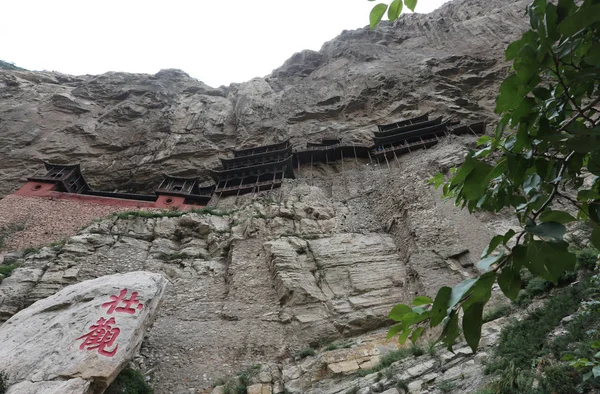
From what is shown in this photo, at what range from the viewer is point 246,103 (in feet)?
106

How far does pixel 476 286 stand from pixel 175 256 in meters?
13.3

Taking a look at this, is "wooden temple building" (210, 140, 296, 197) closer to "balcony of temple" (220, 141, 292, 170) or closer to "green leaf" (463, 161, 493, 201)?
"balcony of temple" (220, 141, 292, 170)

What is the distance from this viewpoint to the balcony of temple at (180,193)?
21361 millimetres

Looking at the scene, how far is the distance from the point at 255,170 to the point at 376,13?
22.6 m

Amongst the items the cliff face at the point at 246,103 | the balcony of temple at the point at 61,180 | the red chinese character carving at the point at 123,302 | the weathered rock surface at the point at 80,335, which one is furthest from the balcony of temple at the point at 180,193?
the red chinese character carving at the point at 123,302

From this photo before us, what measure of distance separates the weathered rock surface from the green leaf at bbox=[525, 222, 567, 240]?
7768 mm

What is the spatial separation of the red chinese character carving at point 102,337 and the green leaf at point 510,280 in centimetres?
789

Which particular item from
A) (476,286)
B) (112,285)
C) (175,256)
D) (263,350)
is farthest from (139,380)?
(476,286)

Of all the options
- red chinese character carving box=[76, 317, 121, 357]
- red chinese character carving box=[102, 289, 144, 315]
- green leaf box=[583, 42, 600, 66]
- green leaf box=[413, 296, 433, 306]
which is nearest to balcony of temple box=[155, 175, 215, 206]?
red chinese character carving box=[102, 289, 144, 315]

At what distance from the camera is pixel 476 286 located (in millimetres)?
1019

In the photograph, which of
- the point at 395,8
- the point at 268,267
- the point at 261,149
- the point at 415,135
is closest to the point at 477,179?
the point at 395,8

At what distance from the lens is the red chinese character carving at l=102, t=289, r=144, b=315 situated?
26.5 feet

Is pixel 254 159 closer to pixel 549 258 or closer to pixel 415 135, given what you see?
pixel 415 135

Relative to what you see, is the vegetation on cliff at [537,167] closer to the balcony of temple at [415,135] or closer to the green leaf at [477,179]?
the green leaf at [477,179]
